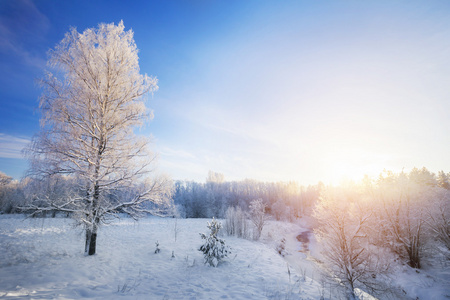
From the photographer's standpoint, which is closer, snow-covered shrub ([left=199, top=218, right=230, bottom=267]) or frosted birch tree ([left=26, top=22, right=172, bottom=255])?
frosted birch tree ([left=26, top=22, right=172, bottom=255])

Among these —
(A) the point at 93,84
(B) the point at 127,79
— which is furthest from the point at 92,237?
(B) the point at 127,79

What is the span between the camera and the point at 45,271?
20.3 feet

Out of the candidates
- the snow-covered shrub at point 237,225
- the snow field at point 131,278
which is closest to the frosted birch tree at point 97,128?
the snow field at point 131,278

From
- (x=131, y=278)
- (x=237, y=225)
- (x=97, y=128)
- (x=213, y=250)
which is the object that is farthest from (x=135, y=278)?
(x=237, y=225)

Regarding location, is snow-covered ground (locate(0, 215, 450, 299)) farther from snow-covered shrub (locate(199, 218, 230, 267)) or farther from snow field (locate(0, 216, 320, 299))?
snow-covered shrub (locate(199, 218, 230, 267))

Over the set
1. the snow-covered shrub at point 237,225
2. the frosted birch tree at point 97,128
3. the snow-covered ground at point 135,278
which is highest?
the frosted birch tree at point 97,128

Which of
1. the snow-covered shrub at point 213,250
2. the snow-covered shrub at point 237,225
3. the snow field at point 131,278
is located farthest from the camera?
the snow-covered shrub at point 237,225

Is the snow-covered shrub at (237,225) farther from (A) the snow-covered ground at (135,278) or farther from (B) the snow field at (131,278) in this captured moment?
(B) the snow field at (131,278)

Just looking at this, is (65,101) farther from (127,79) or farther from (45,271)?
(45,271)

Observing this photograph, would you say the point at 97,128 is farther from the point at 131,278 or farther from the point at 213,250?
the point at 213,250

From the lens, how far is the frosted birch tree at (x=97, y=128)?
22.4 feet

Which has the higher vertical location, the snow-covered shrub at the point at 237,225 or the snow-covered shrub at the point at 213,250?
the snow-covered shrub at the point at 213,250

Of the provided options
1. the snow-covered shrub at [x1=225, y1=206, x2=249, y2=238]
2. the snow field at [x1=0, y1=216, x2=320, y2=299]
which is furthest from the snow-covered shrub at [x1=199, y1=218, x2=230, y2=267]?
the snow-covered shrub at [x1=225, y1=206, x2=249, y2=238]

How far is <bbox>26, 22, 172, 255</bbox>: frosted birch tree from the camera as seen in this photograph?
6.84 meters
